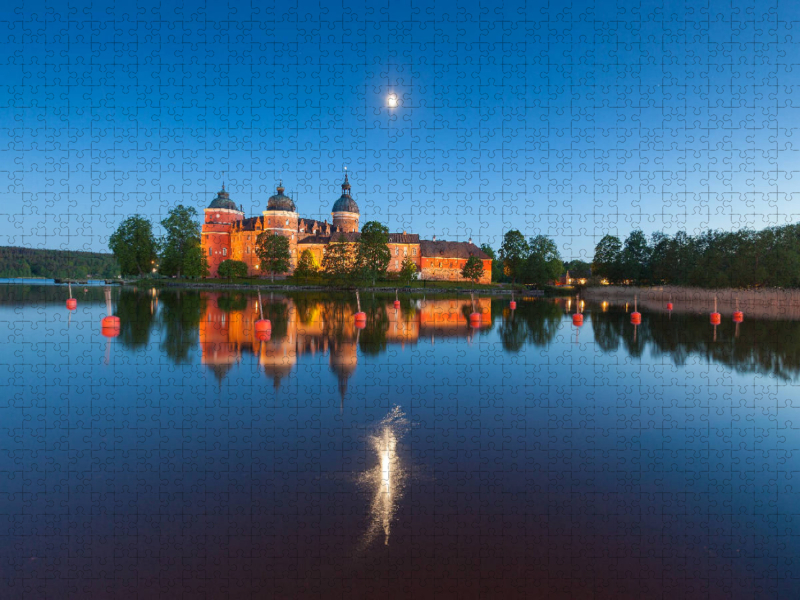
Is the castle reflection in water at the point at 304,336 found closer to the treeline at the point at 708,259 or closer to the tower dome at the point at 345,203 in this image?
the treeline at the point at 708,259

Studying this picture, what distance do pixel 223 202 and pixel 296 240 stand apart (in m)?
24.2

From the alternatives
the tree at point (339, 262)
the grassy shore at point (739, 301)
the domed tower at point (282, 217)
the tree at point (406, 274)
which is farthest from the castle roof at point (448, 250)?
the grassy shore at point (739, 301)

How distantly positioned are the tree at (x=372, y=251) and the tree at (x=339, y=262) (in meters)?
2.47

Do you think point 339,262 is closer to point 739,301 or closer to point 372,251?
point 372,251

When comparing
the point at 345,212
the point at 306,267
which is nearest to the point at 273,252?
the point at 306,267

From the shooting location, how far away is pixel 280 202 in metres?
120

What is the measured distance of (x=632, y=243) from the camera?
11281 cm

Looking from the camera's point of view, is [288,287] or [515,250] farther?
[515,250]

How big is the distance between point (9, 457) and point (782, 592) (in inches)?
563

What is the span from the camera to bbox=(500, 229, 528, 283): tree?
114 meters

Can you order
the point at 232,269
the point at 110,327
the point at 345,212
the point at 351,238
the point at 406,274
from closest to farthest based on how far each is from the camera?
the point at 110,327
the point at 232,269
the point at 406,274
the point at 351,238
the point at 345,212

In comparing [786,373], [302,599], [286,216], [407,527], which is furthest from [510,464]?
[286,216]

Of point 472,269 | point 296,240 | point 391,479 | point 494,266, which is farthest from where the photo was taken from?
point 494,266

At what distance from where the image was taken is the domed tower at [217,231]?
402 feet
